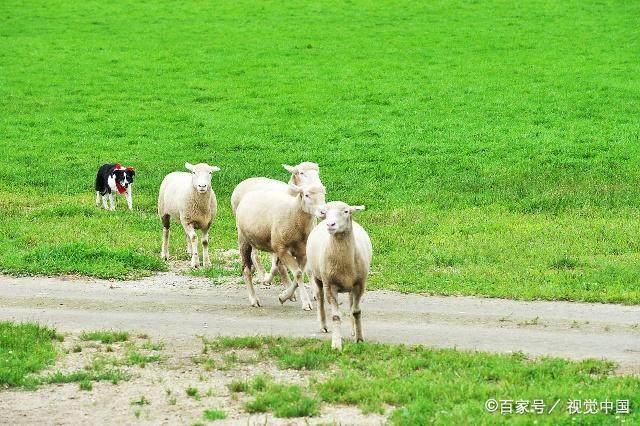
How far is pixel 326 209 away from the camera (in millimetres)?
11719

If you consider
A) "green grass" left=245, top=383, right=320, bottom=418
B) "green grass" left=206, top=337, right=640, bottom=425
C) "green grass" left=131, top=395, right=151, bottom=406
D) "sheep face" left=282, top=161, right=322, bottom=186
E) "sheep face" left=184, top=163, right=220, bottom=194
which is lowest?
"green grass" left=131, top=395, right=151, bottom=406

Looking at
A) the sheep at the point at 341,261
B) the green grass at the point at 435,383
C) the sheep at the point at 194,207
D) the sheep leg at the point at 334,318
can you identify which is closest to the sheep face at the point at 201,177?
the sheep at the point at 194,207

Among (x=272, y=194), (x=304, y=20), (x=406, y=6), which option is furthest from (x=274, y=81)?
(x=272, y=194)

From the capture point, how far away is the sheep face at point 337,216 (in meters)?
11.5

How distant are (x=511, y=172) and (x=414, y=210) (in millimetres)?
4393

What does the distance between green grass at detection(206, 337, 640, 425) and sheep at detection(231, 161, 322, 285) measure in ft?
10.6

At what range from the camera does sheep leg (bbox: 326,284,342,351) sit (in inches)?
460

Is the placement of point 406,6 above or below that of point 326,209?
above

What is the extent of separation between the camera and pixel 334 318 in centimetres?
→ 1185

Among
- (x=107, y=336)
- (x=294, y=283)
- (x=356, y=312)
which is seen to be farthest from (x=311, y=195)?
(x=107, y=336)

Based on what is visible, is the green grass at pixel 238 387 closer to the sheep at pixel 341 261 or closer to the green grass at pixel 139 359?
the green grass at pixel 139 359

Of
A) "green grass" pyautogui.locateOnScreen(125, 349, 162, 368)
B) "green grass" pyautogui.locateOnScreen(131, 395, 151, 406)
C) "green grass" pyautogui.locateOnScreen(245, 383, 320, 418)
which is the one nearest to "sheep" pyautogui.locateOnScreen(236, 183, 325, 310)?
"green grass" pyautogui.locateOnScreen(125, 349, 162, 368)

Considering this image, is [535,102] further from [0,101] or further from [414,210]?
[0,101]

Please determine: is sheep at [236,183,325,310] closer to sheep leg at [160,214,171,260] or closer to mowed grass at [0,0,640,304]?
mowed grass at [0,0,640,304]
